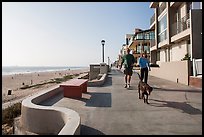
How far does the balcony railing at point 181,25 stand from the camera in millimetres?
16266

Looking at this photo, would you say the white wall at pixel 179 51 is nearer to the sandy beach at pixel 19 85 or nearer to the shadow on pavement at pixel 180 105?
the shadow on pavement at pixel 180 105

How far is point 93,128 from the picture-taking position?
4527 mm

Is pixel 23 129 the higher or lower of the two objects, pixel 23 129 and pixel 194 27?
the lower

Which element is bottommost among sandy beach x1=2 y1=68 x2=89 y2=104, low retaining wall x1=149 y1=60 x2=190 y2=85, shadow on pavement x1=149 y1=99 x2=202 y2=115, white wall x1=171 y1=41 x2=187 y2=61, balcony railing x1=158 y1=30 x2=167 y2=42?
sandy beach x1=2 y1=68 x2=89 y2=104

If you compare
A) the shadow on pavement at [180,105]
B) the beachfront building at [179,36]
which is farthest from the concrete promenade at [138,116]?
the beachfront building at [179,36]

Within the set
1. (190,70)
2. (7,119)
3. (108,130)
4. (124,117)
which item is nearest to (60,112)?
(108,130)

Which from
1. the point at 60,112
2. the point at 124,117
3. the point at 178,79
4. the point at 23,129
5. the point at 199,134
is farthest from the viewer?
the point at 178,79

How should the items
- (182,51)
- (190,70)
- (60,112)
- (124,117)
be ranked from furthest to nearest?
(182,51), (190,70), (124,117), (60,112)

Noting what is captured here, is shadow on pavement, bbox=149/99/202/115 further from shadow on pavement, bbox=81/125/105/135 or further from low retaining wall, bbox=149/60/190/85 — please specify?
low retaining wall, bbox=149/60/190/85

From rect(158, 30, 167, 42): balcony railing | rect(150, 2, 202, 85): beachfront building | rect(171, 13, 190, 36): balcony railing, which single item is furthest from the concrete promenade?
rect(158, 30, 167, 42): balcony railing

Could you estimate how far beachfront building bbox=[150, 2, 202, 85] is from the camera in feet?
44.0

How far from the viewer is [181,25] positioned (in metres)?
17.2

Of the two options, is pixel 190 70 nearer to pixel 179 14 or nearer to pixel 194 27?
pixel 194 27

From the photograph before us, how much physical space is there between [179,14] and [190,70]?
30.8ft
